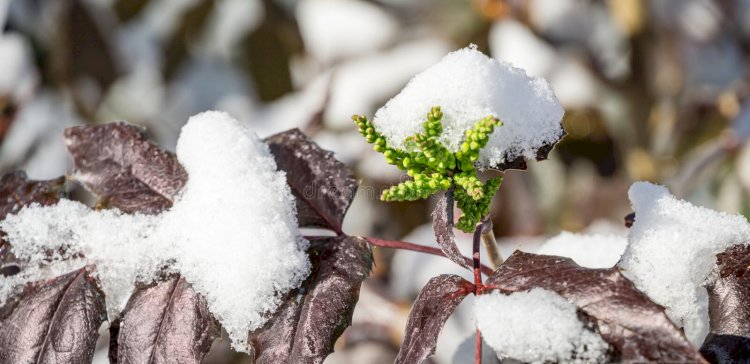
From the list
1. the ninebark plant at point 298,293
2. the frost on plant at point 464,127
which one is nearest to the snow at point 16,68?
the ninebark plant at point 298,293

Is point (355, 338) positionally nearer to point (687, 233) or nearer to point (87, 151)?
point (87, 151)

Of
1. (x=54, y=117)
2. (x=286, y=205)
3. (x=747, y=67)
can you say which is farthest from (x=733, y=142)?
(x=54, y=117)

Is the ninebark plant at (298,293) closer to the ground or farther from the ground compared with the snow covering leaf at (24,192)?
closer to the ground

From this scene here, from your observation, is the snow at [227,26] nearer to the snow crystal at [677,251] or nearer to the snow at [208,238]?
the snow at [208,238]

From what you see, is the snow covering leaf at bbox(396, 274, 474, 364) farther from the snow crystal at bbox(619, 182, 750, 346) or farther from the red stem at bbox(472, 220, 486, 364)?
the snow crystal at bbox(619, 182, 750, 346)

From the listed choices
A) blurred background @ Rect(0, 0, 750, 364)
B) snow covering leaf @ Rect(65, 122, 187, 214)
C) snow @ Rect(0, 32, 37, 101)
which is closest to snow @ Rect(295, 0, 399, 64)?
blurred background @ Rect(0, 0, 750, 364)

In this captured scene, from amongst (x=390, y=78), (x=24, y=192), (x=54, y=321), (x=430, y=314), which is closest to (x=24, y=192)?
(x=24, y=192)

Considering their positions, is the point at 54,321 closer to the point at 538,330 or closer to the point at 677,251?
the point at 538,330
